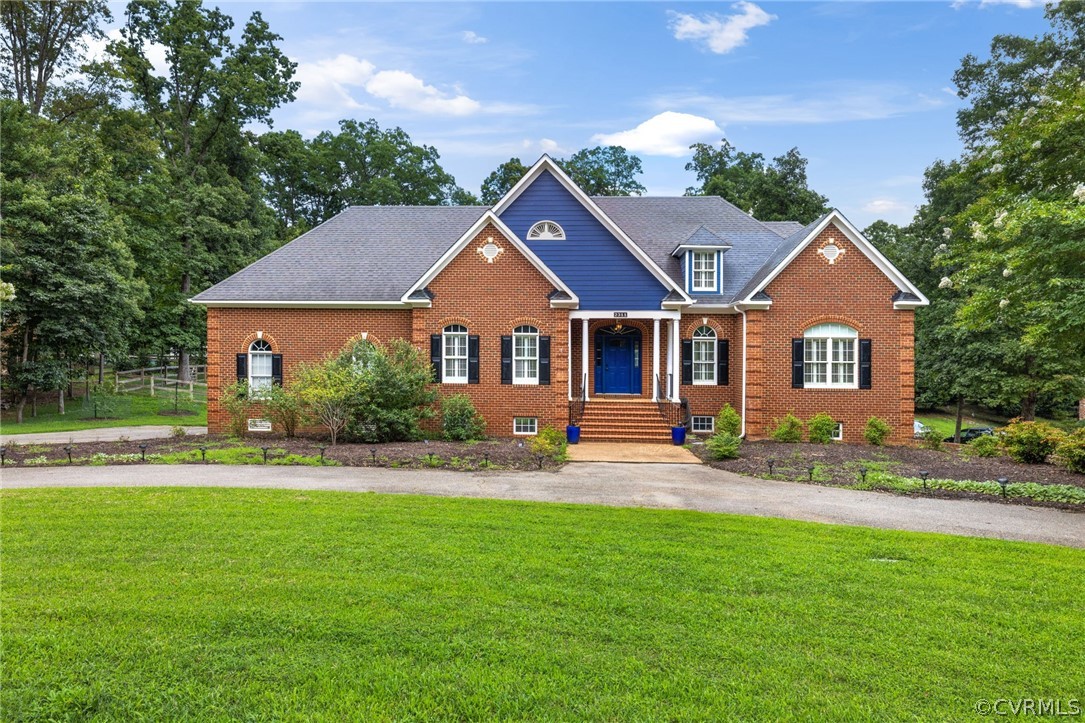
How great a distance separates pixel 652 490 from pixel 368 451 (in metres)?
6.90

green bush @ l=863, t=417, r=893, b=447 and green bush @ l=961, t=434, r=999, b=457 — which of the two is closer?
green bush @ l=961, t=434, r=999, b=457

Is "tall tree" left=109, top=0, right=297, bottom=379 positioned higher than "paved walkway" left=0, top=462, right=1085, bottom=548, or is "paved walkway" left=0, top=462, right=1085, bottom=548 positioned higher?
"tall tree" left=109, top=0, right=297, bottom=379

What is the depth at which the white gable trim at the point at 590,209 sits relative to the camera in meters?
17.7

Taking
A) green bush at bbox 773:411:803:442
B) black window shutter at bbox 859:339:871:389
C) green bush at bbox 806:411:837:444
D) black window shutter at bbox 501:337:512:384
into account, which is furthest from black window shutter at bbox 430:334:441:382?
black window shutter at bbox 859:339:871:389

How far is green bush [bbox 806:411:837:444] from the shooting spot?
16047 mm

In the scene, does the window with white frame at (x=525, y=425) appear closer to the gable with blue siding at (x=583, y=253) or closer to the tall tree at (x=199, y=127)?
the gable with blue siding at (x=583, y=253)

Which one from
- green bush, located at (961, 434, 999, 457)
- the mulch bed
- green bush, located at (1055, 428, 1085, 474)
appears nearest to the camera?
green bush, located at (1055, 428, 1085, 474)

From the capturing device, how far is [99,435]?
18406mm

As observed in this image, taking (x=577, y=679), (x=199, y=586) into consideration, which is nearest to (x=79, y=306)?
(x=199, y=586)

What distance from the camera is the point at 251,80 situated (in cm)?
3322

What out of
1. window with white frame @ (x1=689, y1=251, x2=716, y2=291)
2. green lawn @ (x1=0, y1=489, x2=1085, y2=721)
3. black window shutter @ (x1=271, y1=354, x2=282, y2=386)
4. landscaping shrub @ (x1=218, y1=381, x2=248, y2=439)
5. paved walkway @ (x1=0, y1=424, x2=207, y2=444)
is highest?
window with white frame @ (x1=689, y1=251, x2=716, y2=291)

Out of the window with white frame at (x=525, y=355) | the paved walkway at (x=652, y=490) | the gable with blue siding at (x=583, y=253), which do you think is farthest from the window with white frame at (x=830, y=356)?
the window with white frame at (x=525, y=355)

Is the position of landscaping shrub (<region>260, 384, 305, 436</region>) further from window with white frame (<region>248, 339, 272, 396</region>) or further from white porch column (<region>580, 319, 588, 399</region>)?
white porch column (<region>580, 319, 588, 399</region>)

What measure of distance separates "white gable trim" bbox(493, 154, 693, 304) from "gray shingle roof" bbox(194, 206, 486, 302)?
358cm
